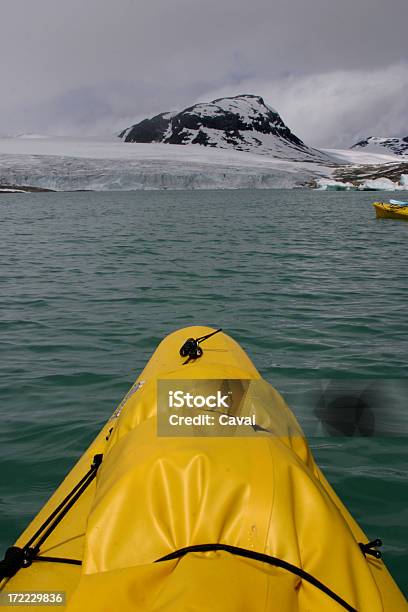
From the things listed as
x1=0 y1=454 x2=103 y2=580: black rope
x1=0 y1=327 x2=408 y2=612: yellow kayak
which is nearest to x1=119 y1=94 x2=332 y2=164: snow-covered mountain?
x1=0 y1=454 x2=103 y2=580: black rope

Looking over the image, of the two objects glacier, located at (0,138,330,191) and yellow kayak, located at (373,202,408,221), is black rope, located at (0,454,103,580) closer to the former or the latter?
yellow kayak, located at (373,202,408,221)

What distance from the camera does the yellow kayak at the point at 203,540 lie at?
170 centimetres

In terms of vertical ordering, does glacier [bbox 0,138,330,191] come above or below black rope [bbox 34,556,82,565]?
above

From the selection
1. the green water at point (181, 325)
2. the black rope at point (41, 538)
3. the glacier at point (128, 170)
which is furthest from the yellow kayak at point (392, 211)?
the glacier at point (128, 170)

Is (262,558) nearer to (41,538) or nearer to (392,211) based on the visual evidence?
(41,538)

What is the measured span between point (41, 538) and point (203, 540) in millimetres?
1092

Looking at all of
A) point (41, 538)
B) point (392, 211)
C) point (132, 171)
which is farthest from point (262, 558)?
point (132, 171)

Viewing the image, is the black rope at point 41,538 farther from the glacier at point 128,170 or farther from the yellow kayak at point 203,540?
the glacier at point 128,170

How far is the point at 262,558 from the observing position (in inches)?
72.6

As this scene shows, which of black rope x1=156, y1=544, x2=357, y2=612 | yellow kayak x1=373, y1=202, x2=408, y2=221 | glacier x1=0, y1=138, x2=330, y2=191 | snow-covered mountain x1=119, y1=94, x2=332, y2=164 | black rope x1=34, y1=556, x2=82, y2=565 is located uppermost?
snow-covered mountain x1=119, y1=94, x2=332, y2=164

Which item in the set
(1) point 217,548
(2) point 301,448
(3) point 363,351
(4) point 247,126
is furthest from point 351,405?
(4) point 247,126

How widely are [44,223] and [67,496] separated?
924 inches

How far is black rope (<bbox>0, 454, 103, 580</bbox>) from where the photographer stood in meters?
2.31

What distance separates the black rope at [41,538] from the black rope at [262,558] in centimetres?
71
